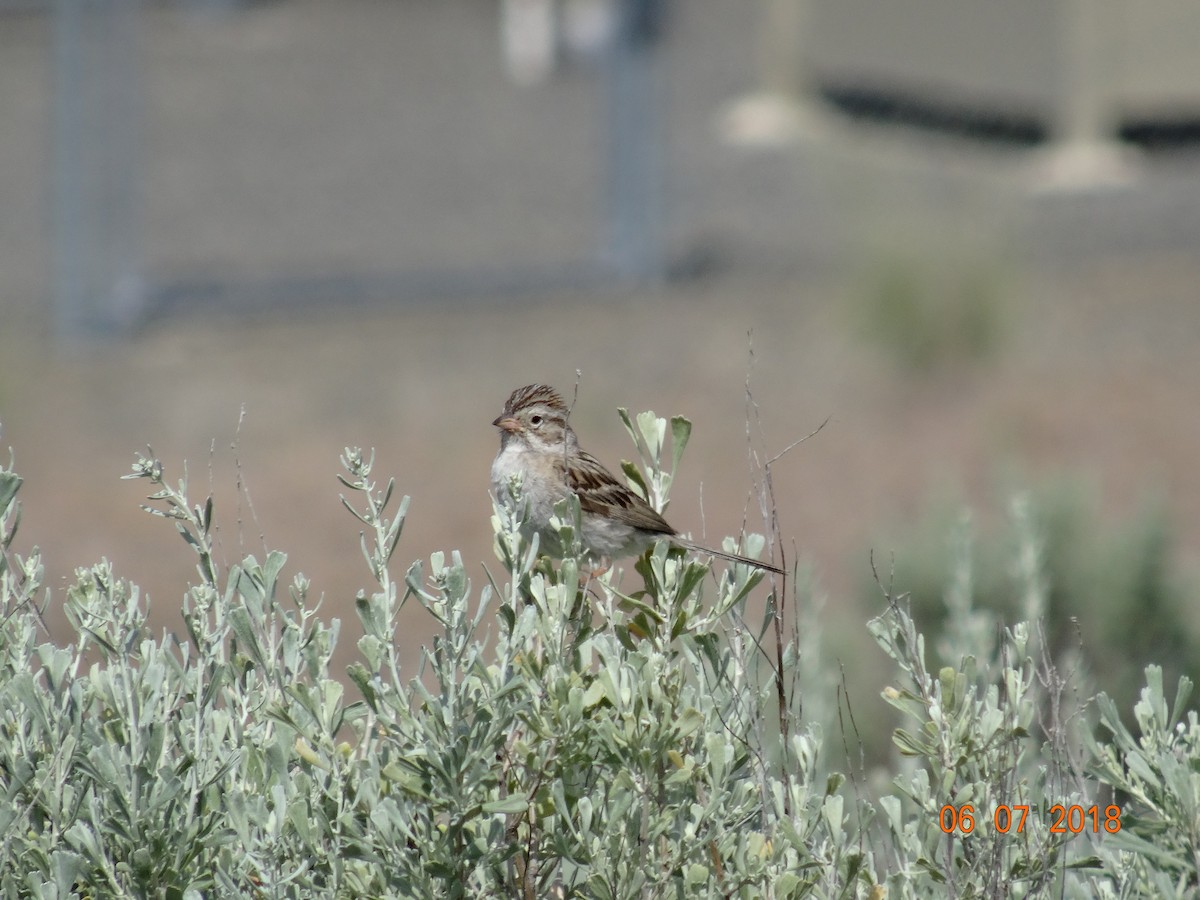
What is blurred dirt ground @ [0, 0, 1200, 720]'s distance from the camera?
30.5 feet

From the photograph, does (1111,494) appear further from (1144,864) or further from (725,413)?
(1144,864)

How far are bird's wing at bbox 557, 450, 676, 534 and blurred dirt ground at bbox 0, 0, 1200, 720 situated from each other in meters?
2.00

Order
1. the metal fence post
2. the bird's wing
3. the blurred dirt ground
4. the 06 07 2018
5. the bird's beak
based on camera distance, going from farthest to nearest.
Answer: the metal fence post
the blurred dirt ground
the bird's beak
the bird's wing
the 06 07 2018

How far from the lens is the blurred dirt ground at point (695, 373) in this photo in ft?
30.5

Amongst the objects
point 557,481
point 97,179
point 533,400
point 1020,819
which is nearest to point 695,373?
point 97,179

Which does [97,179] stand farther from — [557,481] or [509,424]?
[557,481]

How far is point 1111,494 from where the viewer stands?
927 centimetres

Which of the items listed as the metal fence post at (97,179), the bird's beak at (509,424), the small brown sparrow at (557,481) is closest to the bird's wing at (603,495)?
the small brown sparrow at (557,481)

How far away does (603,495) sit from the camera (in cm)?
445

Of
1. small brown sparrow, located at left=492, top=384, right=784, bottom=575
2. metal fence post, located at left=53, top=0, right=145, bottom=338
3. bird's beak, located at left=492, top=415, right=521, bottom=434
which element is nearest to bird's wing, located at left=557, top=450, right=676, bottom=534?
small brown sparrow, located at left=492, top=384, right=784, bottom=575

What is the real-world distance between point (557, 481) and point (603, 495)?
17 cm

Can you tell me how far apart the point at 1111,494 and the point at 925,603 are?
2.90 m

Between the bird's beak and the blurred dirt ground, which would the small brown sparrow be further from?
the blurred dirt ground

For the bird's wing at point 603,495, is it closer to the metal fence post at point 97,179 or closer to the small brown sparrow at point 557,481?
the small brown sparrow at point 557,481
